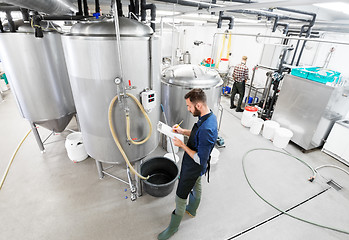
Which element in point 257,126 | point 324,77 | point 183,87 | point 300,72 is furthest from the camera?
point 257,126

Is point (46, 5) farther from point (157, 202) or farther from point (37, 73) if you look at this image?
point (157, 202)

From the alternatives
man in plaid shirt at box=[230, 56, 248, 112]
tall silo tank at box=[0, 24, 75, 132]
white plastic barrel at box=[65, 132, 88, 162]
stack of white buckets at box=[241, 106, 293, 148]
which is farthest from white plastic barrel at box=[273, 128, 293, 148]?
tall silo tank at box=[0, 24, 75, 132]

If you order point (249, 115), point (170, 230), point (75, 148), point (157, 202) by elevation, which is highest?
point (249, 115)

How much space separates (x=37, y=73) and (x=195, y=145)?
85.0 inches

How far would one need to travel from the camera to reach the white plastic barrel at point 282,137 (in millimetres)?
3215

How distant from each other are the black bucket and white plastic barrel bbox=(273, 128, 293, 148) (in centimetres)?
217

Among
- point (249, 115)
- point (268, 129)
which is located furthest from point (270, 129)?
point (249, 115)

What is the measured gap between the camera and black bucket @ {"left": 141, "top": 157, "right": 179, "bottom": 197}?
7.06ft

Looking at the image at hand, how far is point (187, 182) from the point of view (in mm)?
1598

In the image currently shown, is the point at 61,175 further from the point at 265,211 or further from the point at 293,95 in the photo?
the point at 293,95

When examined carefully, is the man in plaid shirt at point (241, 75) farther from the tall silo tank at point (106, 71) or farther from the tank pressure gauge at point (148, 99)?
the tank pressure gauge at point (148, 99)

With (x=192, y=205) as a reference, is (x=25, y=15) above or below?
above

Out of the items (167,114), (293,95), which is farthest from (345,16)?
(167,114)

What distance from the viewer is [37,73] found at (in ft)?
7.20
